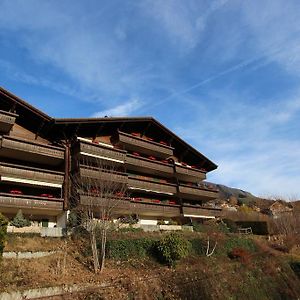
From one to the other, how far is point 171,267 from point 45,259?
356 inches

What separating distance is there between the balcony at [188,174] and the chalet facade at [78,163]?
0.15 m

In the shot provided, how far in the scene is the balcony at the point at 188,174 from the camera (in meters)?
47.8

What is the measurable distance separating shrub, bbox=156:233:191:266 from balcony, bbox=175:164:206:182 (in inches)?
741

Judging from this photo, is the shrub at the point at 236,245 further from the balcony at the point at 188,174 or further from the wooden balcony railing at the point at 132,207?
the balcony at the point at 188,174

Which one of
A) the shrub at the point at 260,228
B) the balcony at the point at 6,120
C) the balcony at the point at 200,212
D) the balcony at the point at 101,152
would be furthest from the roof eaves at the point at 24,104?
the shrub at the point at 260,228

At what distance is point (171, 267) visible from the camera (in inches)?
1077

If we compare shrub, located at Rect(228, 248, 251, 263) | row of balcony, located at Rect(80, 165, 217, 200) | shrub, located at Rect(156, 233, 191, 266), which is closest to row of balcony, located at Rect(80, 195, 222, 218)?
row of balcony, located at Rect(80, 165, 217, 200)

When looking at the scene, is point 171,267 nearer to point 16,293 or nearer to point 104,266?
point 104,266

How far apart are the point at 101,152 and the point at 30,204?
28.7ft

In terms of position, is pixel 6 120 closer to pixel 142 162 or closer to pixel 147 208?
pixel 142 162

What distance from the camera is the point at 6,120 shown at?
32406 mm

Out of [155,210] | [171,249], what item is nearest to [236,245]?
[155,210]

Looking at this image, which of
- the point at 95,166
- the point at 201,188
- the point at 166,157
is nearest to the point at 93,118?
the point at 95,166

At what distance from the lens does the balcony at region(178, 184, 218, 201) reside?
4681 centimetres
